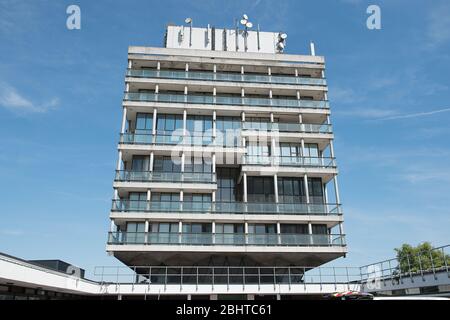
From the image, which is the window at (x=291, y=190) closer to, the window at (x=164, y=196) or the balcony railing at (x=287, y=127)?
the balcony railing at (x=287, y=127)

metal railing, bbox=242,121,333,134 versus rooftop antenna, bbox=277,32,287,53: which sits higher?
rooftop antenna, bbox=277,32,287,53

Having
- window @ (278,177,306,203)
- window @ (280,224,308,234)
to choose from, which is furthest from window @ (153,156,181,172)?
window @ (280,224,308,234)

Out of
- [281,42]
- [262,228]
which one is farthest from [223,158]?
[281,42]

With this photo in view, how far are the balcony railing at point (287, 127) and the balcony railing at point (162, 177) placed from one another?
22.7 ft

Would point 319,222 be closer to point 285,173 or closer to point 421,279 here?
point 285,173

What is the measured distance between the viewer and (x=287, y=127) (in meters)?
35.2

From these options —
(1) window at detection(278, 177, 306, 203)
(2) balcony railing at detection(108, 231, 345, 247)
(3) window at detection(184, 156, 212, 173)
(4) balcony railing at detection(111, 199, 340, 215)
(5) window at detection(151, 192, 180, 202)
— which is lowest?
(2) balcony railing at detection(108, 231, 345, 247)

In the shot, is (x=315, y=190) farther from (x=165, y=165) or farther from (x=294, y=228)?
(x=165, y=165)

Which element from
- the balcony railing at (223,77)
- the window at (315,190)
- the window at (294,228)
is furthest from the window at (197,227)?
the balcony railing at (223,77)

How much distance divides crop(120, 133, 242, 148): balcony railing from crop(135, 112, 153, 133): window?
1162 mm

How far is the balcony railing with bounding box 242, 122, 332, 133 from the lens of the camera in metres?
35.0

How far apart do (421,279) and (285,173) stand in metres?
14.2

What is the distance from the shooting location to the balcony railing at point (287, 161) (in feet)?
110

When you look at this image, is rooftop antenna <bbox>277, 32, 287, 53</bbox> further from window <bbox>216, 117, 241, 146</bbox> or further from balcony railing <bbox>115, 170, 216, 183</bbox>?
balcony railing <bbox>115, 170, 216, 183</bbox>
